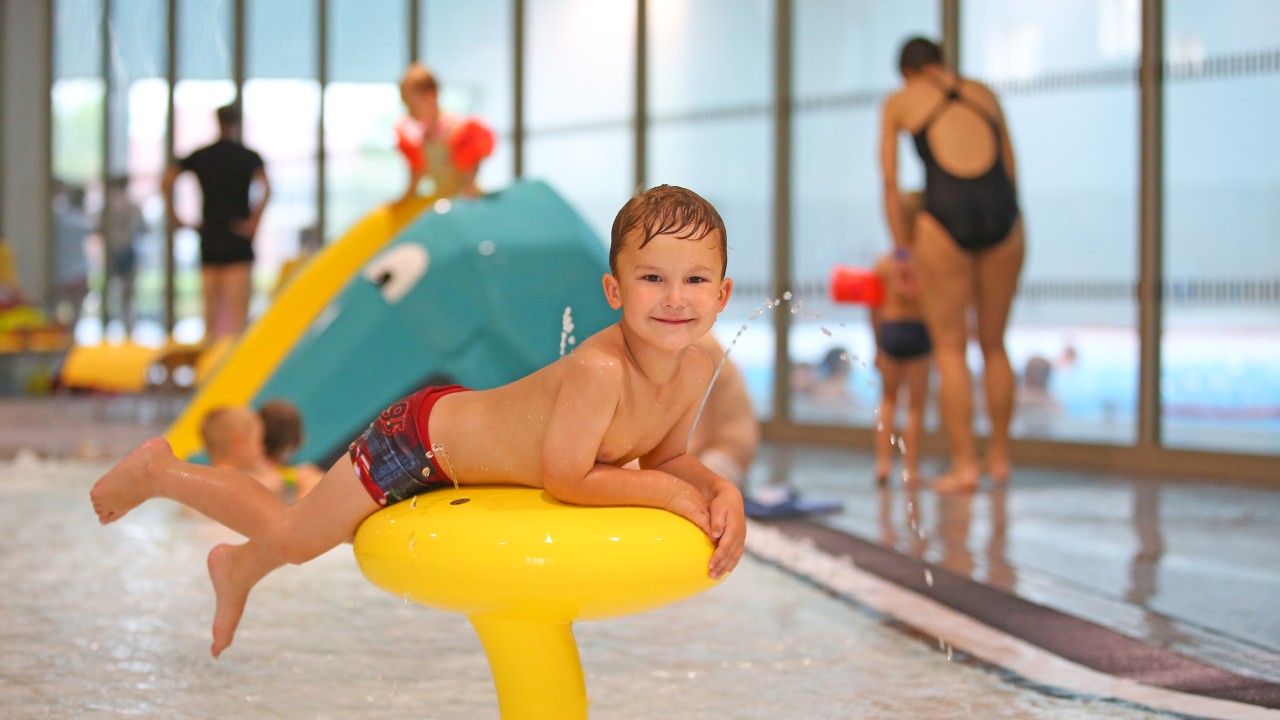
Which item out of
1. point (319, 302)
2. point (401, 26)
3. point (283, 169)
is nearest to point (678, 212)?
point (319, 302)

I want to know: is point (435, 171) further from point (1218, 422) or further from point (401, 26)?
point (401, 26)

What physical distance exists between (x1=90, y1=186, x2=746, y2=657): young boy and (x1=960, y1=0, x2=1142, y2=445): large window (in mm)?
4746

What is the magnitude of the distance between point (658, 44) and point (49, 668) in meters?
6.57

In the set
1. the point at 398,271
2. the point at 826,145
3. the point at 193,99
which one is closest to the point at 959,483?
the point at 398,271

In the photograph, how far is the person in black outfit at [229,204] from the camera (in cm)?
745

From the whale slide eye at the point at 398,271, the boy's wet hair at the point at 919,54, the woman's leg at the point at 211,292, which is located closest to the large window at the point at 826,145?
the boy's wet hair at the point at 919,54

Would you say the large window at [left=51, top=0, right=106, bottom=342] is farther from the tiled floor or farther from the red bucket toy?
the red bucket toy

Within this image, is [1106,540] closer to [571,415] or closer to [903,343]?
[903,343]

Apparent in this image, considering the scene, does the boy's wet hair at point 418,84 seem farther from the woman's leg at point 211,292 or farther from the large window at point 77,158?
the large window at point 77,158

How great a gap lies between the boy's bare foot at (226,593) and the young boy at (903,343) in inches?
136

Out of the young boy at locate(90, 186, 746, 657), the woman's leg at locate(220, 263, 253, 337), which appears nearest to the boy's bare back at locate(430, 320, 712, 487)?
the young boy at locate(90, 186, 746, 657)

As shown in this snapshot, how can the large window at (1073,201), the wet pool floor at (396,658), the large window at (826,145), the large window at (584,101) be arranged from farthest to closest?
the large window at (584,101) → the large window at (1073,201) → the large window at (826,145) → the wet pool floor at (396,658)

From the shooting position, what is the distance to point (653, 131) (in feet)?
27.9

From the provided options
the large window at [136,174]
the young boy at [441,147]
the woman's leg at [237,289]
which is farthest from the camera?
the large window at [136,174]
